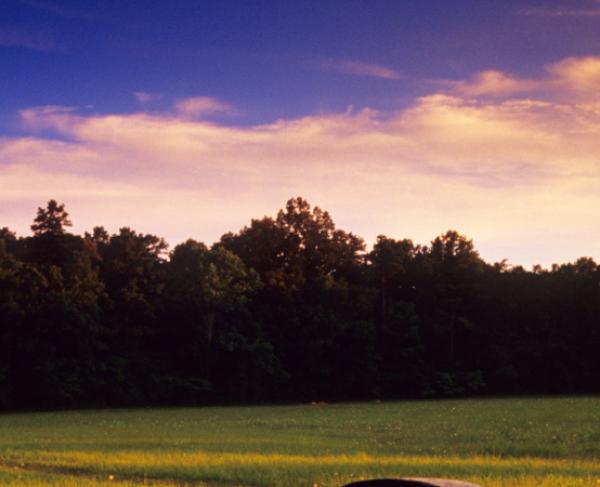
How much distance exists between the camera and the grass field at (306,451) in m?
17.2

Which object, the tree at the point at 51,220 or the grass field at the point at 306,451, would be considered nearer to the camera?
the grass field at the point at 306,451

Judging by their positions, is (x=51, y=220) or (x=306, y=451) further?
(x=51, y=220)

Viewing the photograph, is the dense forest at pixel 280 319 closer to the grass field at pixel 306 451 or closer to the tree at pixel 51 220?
the tree at pixel 51 220

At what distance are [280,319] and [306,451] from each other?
52.8 metres

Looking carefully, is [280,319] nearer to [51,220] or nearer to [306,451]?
[51,220]

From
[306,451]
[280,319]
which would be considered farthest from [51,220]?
[306,451]

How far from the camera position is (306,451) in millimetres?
24594

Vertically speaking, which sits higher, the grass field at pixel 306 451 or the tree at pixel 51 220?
the tree at pixel 51 220

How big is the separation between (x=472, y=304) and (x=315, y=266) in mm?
17613

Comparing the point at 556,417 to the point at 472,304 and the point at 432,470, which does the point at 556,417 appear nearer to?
the point at 432,470

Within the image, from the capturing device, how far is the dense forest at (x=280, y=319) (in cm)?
6319

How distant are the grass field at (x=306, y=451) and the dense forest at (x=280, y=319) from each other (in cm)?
1914

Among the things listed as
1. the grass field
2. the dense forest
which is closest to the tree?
the dense forest

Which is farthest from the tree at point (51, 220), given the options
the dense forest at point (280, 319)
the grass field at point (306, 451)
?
the grass field at point (306, 451)
